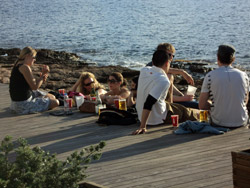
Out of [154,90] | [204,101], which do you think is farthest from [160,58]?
[204,101]

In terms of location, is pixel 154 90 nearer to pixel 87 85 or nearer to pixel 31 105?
pixel 87 85

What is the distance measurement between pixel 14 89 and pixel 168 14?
49551 millimetres

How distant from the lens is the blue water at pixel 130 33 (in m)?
29.0

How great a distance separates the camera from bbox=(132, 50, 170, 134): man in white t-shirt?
7.59 m

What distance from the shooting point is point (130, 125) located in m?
8.23

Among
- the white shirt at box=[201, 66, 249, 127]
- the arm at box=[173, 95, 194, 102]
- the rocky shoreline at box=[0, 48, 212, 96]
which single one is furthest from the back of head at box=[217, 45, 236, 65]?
the rocky shoreline at box=[0, 48, 212, 96]

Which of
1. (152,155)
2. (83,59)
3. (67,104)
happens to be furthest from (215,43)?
(152,155)

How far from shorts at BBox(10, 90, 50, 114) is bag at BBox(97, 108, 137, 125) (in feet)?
5.51

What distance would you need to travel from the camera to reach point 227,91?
23.9 ft

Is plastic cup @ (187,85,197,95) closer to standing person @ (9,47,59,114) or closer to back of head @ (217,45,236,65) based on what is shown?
back of head @ (217,45,236,65)

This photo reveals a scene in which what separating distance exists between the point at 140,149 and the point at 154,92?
108cm

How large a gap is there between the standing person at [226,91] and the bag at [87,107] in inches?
93.3

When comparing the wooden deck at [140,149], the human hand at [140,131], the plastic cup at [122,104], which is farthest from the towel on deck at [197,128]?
the plastic cup at [122,104]

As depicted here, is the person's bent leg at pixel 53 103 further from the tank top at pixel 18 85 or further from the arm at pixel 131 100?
the arm at pixel 131 100
